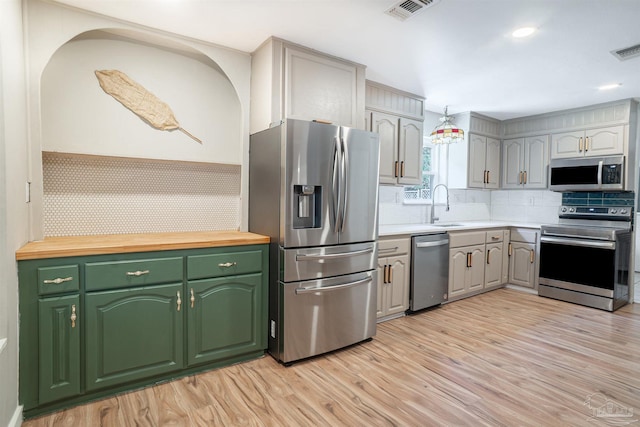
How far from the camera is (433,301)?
3.71 metres

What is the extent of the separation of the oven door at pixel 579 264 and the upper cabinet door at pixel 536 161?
0.92 metres

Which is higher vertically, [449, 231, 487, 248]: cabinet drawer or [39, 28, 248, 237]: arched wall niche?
[39, 28, 248, 237]: arched wall niche

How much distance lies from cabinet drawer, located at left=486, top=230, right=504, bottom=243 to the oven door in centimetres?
45

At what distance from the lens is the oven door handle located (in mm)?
3778

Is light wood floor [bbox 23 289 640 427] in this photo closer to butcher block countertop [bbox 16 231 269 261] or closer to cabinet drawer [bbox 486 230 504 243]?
butcher block countertop [bbox 16 231 269 261]

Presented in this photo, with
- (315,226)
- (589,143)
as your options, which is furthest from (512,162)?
(315,226)

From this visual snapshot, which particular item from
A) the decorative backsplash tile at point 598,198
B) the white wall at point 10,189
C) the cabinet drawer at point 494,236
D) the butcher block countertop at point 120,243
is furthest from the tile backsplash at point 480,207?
the white wall at point 10,189

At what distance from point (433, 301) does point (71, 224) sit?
334 cm

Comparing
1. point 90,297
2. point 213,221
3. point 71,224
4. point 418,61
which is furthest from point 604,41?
point 71,224

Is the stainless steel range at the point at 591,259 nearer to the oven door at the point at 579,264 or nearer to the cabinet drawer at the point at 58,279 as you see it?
the oven door at the point at 579,264

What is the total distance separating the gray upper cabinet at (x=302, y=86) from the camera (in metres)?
2.65

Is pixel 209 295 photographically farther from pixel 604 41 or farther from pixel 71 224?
pixel 604 41

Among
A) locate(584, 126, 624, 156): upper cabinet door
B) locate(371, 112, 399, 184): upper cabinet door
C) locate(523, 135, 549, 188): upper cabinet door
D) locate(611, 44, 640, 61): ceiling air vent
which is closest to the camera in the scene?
locate(611, 44, 640, 61): ceiling air vent

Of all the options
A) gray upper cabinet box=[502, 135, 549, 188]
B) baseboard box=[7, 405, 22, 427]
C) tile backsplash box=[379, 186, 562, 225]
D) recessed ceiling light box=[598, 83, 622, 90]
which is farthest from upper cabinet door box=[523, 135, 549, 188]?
baseboard box=[7, 405, 22, 427]
